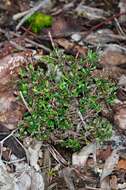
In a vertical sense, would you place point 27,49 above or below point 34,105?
above

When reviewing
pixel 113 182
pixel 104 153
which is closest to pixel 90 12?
pixel 104 153

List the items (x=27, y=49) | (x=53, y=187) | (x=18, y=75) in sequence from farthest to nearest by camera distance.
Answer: (x=27, y=49)
(x=18, y=75)
(x=53, y=187)

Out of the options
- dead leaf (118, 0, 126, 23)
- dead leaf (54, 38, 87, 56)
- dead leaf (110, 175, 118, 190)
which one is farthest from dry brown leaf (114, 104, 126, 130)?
dead leaf (118, 0, 126, 23)

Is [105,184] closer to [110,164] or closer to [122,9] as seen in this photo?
[110,164]

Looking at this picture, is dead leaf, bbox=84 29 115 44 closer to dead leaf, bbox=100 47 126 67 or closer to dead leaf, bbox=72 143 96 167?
dead leaf, bbox=100 47 126 67

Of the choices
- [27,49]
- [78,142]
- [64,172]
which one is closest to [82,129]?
[78,142]

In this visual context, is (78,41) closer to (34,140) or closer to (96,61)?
(96,61)
